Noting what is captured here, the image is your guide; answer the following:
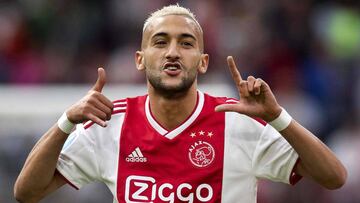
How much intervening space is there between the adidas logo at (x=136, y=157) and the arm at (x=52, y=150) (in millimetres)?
408

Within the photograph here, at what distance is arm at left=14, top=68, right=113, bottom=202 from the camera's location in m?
5.75

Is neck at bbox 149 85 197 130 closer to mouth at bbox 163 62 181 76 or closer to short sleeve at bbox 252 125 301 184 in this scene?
mouth at bbox 163 62 181 76

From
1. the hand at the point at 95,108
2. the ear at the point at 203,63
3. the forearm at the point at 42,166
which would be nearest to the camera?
the hand at the point at 95,108

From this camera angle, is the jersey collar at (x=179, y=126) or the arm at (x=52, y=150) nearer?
the arm at (x=52, y=150)

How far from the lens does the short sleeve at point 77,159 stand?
6.23 meters

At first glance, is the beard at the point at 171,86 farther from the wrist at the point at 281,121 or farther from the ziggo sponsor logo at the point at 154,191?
the wrist at the point at 281,121

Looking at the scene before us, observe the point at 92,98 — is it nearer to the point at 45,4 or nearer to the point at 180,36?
the point at 180,36

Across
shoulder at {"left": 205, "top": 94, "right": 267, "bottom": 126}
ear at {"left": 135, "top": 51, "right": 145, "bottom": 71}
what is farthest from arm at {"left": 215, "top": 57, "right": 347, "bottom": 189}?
ear at {"left": 135, "top": 51, "right": 145, "bottom": 71}

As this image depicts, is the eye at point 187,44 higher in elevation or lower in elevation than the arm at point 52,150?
higher

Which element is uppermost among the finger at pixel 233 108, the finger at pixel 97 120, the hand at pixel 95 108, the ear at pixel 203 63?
the ear at pixel 203 63

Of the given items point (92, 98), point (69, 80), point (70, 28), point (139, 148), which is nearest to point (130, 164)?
point (139, 148)

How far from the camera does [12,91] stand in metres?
11.2

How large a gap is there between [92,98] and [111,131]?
22.3 inches

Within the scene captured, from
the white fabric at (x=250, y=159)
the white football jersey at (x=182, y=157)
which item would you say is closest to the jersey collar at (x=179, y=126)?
the white football jersey at (x=182, y=157)
